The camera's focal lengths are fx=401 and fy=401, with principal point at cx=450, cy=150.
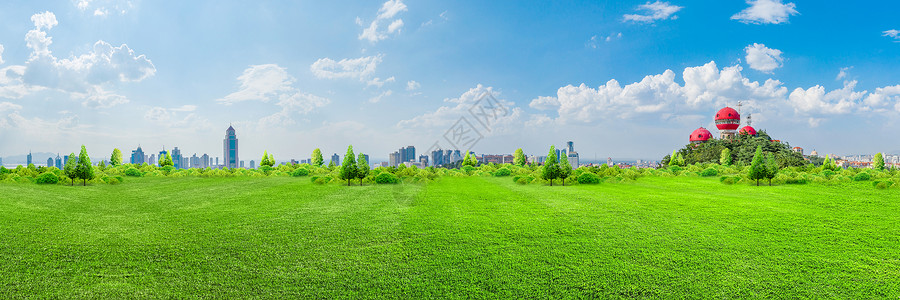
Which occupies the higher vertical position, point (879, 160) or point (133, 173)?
point (133, 173)

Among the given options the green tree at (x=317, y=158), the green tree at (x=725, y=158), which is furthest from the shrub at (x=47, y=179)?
the green tree at (x=725, y=158)

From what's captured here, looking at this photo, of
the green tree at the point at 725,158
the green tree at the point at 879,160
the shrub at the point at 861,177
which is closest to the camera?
the shrub at the point at 861,177

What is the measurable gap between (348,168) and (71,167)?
9890 mm

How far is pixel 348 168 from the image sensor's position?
47.7 ft

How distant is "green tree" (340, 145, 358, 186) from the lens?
14539 millimetres

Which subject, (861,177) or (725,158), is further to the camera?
(725,158)

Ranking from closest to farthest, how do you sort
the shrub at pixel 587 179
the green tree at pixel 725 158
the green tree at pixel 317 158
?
the shrub at pixel 587 179 → the green tree at pixel 317 158 → the green tree at pixel 725 158

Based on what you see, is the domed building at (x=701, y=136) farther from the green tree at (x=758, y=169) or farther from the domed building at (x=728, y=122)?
the green tree at (x=758, y=169)

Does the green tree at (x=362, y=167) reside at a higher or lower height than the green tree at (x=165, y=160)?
lower

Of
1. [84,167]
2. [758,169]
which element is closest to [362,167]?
[84,167]

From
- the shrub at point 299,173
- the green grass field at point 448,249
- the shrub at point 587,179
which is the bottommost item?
the green grass field at point 448,249

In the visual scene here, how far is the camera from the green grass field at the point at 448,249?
191 inches

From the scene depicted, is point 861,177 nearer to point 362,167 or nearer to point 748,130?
point 362,167

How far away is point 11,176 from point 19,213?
9941mm
